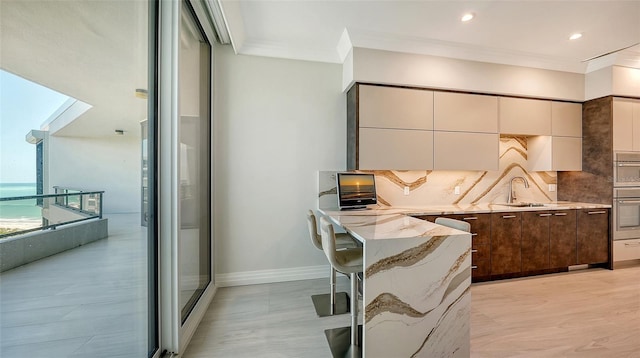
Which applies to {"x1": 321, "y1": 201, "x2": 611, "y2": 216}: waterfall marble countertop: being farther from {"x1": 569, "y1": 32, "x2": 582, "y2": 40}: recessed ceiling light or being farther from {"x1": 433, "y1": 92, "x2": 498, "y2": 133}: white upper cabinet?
{"x1": 569, "y1": 32, "x2": 582, "y2": 40}: recessed ceiling light

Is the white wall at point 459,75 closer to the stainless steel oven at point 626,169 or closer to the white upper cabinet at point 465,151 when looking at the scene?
the white upper cabinet at point 465,151

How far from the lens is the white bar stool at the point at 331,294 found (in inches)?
89.6

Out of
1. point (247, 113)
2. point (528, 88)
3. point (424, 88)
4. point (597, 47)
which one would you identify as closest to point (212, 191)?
point (247, 113)

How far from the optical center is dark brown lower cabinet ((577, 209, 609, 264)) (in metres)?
3.23

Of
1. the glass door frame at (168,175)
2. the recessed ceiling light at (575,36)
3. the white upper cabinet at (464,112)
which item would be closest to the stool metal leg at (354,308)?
the glass door frame at (168,175)

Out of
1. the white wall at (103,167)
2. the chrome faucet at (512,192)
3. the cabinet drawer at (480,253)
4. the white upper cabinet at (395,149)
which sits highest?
the white upper cabinet at (395,149)

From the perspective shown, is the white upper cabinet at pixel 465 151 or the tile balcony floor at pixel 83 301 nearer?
the tile balcony floor at pixel 83 301

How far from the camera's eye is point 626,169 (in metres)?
3.31

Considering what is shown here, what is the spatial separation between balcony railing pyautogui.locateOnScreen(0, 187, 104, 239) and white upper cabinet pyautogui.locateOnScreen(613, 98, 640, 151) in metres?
5.37

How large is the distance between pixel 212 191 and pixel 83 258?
5.88 feet

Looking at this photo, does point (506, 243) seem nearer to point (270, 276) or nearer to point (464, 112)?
point (464, 112)

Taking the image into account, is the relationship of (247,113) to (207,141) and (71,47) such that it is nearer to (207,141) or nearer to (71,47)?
(207,141)

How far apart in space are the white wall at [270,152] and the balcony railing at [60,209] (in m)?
1.74

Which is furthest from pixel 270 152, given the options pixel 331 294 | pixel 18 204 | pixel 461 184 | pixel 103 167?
pixel 461 184
